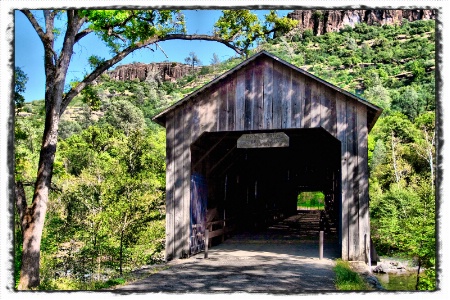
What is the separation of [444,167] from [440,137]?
36 cm

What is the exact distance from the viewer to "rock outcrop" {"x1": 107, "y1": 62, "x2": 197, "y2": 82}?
14905mm

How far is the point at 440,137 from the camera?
241 inches

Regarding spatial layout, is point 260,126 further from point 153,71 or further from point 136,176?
point 136,176

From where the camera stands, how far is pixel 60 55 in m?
11.0

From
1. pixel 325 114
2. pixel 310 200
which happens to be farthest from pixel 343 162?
pixel 310 200

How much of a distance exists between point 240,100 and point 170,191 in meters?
2.74

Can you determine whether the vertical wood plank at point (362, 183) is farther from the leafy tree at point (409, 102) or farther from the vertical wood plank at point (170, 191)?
the leafy tree at point (409, 102)

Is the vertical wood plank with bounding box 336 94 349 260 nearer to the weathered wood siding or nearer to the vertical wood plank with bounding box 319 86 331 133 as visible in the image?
the weathered wood siding

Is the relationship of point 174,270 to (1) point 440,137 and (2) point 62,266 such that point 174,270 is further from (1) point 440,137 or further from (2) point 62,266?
(2) point 62,266

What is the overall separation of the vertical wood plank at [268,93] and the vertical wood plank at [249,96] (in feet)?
0.99

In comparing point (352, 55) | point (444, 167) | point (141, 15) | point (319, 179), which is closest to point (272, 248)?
point (141, 15)

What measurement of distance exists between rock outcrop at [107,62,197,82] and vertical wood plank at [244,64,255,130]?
10.8 ft

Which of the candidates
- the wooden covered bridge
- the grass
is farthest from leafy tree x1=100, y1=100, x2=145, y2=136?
the grass

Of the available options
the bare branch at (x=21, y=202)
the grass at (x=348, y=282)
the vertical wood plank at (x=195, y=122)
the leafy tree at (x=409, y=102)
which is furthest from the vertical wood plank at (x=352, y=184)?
the leafy tree at (x=409, y=102)
